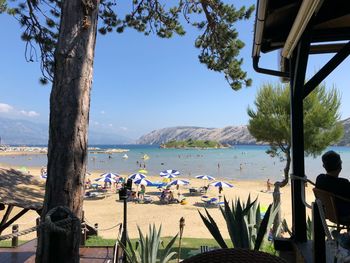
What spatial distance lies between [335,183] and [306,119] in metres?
14.2

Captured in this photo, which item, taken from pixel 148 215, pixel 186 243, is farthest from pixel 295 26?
pixel 148 215

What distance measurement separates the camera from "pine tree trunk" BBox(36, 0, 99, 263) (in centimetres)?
283

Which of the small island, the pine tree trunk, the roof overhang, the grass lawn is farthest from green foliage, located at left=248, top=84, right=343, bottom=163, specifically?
the small island

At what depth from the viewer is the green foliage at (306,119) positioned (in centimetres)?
1617

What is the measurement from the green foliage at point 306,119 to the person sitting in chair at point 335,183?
44.1 ft

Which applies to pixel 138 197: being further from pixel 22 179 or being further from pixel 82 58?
pixel 82 58

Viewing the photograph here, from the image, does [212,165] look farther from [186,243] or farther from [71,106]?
[71,106]

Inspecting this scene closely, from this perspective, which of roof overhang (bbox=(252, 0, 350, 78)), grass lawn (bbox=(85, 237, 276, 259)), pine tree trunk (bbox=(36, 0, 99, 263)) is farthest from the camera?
grass lawn (bbox=(85, 237, 276, 259))

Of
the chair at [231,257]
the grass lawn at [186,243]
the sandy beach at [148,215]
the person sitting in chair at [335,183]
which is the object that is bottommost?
the sandy beach at [148,215]

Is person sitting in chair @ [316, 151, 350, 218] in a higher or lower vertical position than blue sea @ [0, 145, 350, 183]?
higher

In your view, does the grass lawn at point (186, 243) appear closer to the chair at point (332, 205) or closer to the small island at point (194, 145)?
the chair at point (332, 205)

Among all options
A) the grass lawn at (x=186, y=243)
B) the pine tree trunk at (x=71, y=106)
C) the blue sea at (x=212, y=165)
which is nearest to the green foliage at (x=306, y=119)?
the grass lawn at (x=186, y=243)

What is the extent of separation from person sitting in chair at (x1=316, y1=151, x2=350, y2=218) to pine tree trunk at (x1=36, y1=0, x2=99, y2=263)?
212cm

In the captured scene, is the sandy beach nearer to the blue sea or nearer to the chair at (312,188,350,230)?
the chair at (312,188,350,230)
